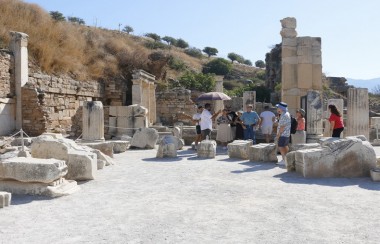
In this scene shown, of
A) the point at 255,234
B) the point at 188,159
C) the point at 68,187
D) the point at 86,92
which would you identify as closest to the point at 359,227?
the point at 255,234

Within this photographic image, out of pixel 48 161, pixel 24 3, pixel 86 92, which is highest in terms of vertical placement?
pixel 24 3

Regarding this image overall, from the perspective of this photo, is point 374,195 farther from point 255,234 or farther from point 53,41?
point 53,41

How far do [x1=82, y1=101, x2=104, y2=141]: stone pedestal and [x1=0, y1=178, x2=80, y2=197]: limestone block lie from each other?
6013 mm

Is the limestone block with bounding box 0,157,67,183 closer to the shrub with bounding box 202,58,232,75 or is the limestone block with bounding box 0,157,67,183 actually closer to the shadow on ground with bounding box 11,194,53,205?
the shadow on ground with bounding box 11,194,53,205

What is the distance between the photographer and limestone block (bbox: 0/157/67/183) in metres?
5.88

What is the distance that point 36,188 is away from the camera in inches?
234

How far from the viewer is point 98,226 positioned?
4.38 metres

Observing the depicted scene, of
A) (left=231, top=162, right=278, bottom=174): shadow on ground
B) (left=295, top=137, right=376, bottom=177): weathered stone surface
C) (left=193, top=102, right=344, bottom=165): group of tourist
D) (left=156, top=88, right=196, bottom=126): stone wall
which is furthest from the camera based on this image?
(left=156, top=88, right=196, bottom=126): stone wall

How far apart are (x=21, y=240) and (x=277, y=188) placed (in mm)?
4052

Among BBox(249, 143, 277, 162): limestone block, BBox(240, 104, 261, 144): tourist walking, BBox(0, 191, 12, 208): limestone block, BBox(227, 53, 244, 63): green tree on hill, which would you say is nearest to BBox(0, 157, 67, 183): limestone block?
BBox(0, 191, 12, 208): limestone block

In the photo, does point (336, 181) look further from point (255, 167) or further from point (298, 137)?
point (298, 137)

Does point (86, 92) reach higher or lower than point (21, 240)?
higher

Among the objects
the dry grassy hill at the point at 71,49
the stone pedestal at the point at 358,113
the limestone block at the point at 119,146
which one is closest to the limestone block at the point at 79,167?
the limestone block at the point at 119,146

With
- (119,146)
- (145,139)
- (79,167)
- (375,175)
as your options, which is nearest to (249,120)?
(145,139)
